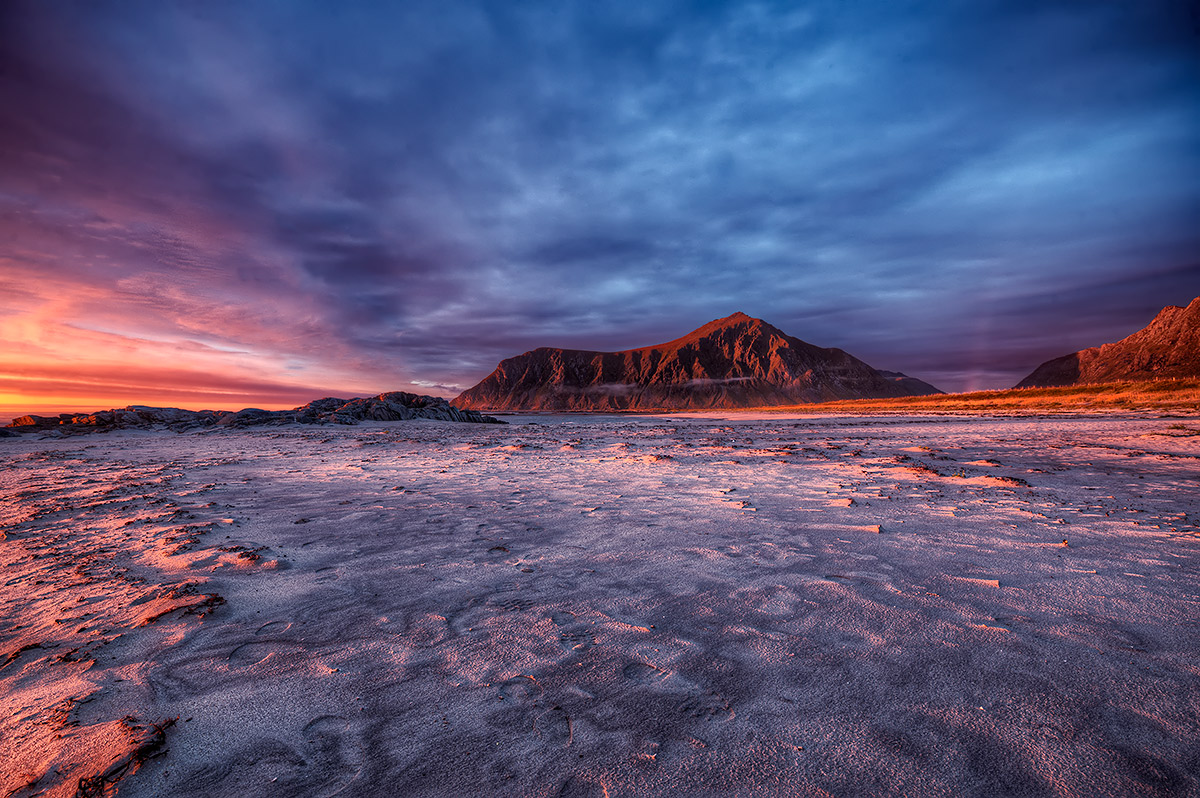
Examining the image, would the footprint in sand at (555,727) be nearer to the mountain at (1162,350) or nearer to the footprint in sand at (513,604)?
the footprint in sand at (513,604)

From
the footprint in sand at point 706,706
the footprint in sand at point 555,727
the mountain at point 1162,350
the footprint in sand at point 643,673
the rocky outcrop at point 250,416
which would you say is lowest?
the footprint in sand at point 643,673

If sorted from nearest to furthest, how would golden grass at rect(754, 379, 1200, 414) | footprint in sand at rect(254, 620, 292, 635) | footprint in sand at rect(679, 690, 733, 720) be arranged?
footprint in sand at rect(679, 690, 733, 720)
footprint in sand at rect(254, 620, 292, 635)
golden grass at rect(754, 379, 1200, 414)

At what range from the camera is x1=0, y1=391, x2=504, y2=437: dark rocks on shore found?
21078mm

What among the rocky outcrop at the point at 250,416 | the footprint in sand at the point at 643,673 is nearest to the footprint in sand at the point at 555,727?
the footprint in sand at the point at 643,673

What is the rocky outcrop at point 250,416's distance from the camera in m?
21.2

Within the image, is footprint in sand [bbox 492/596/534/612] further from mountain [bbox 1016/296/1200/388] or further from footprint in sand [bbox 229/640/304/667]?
mountain [bbox 1016/296/1200/388]

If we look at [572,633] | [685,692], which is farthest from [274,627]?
[685,692]

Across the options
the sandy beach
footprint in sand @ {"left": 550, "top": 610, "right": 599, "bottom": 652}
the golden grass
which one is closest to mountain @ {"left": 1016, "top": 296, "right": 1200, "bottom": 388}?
the golden grass

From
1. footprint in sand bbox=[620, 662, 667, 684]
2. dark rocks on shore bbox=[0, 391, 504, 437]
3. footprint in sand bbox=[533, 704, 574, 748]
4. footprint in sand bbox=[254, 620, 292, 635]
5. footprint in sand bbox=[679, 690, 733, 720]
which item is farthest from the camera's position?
dark rocks on shore bbox=[0, 391, 504, 437]

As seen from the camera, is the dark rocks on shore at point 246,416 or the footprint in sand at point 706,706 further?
the dark rocks on shore at point 246,416

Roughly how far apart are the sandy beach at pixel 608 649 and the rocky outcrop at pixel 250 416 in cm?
2157

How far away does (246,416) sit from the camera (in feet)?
80.7

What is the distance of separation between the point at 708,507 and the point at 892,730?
3908mm

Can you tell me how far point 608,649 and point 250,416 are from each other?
96.0 feet
